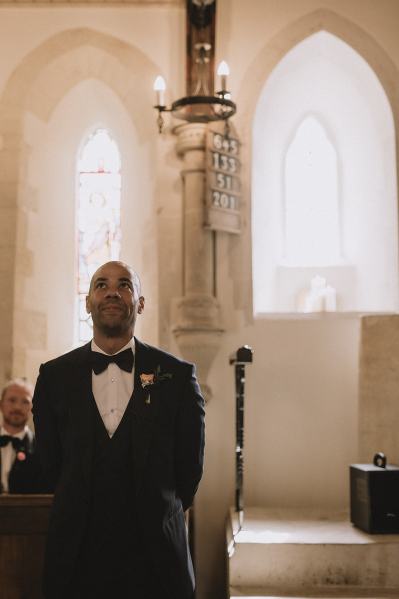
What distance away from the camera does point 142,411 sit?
6.73 feet

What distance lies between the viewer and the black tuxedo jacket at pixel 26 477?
400 cm

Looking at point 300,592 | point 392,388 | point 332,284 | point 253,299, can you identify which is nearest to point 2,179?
point 253,299

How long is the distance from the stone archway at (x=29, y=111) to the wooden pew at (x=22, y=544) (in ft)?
7.45

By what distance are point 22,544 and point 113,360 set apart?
1.57 metres

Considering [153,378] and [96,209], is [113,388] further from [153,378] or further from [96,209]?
[96,209]

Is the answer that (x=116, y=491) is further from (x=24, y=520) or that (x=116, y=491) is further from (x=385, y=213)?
(x=385, y=213)

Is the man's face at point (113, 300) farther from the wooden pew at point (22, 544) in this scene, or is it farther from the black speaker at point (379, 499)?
the black speaker at point (379, 499)

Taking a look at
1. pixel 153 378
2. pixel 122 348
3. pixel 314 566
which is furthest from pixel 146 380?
pixel 314 566

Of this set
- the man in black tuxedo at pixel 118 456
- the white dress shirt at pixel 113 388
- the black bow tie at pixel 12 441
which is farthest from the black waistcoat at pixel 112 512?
the black bow tie at pixel 12 441

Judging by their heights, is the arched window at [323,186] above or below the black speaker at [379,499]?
above

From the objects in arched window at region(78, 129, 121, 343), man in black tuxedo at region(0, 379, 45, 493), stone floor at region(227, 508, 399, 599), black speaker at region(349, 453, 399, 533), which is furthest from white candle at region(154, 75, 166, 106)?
stone floor at region(227, 508, 399, 599)

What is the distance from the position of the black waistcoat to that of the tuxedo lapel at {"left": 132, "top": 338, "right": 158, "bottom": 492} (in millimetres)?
29

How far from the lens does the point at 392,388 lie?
4883 millimetres

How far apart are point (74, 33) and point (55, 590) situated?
4793 millimetres
